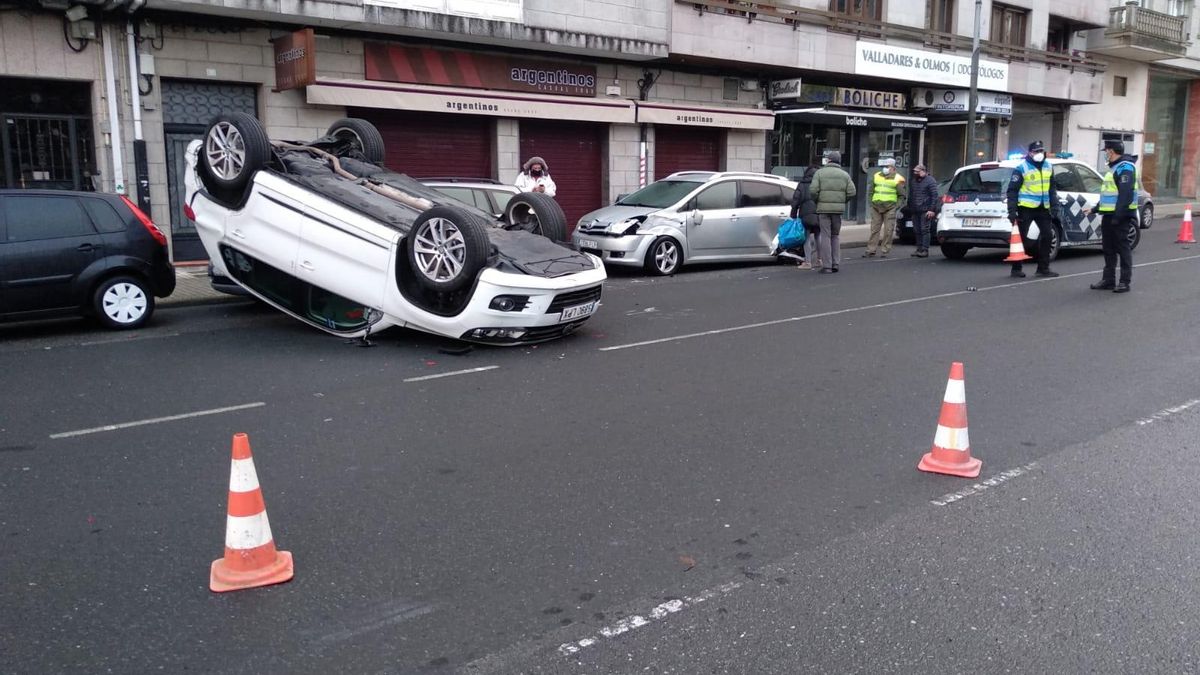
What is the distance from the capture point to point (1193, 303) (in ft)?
36.8

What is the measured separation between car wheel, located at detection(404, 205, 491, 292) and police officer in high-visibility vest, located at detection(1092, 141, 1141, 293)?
26.3 ft

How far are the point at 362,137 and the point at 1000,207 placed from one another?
10.1 m

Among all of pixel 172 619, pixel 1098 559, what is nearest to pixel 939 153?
pixel 1098 559

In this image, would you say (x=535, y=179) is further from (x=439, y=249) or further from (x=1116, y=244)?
(x=1116, y=244)

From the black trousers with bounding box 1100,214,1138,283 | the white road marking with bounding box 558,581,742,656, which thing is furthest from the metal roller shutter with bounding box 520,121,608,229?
the white road marking with bounding box 558,581,742,656

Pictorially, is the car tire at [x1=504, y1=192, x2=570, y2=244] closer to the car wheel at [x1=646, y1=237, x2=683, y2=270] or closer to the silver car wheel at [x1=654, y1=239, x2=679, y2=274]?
the car wheel at [x1=646, y1=237, x2=683, y2=270]

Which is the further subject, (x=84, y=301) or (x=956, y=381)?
(x=84, y=301)

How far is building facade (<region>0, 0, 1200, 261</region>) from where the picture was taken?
46.4 feet

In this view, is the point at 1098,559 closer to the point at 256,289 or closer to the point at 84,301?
the point at 256,289

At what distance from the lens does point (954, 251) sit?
16.8 m

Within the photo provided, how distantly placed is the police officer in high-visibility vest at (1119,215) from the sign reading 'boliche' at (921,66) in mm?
12208

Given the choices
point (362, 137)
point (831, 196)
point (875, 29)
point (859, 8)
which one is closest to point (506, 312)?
point (362, 137)

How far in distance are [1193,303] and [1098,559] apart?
8.68 m

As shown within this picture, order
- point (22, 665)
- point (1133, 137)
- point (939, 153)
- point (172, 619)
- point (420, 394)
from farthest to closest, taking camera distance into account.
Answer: point (1133, 137), point (939, 153), point (420, 394), point (172, 619), point (22, 665)
